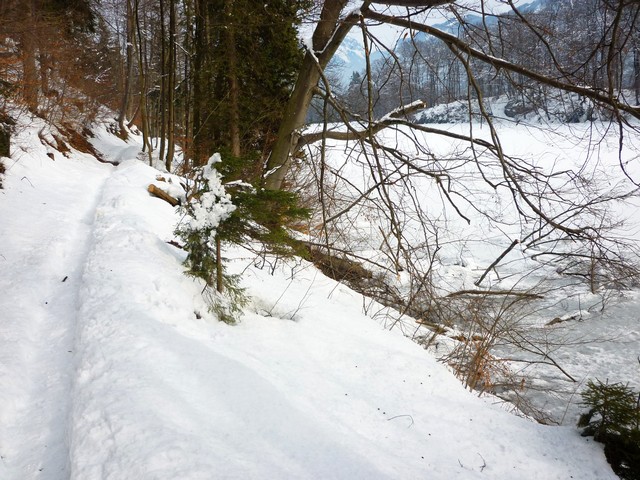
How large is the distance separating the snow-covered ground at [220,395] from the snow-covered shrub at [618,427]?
8 centimetres

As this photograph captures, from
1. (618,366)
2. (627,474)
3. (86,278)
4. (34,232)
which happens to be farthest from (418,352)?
(34,232)

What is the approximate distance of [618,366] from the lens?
19.0ft

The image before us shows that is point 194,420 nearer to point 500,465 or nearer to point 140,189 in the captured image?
point 500,465

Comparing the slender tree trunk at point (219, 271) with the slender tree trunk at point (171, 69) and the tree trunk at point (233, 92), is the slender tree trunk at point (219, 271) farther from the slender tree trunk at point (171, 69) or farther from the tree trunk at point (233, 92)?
the slender tree trunk at point (171, 69)

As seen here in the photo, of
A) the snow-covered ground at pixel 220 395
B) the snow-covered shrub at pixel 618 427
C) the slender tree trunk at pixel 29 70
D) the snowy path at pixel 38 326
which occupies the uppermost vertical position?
the slender tree trunk at pixel 29 70

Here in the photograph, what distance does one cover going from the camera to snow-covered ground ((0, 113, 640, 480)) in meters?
1.86

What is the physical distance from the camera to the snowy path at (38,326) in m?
2.15

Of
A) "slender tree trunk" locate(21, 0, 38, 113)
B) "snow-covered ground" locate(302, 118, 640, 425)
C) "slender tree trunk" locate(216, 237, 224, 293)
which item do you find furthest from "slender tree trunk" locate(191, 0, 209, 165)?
"slender tree trunk" locate(216, 237, 224, 293)

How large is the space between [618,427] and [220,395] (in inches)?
101

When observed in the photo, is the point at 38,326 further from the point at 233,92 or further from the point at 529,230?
the point at 233,92

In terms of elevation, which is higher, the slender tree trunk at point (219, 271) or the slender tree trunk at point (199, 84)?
the slender tree trunk at point (199, 84)

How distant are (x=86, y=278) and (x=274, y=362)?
8.21 ft

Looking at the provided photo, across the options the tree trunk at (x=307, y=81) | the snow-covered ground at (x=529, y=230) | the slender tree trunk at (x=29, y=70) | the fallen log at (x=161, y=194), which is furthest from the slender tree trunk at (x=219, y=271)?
the slender tree trunk at (x=29, y=70)

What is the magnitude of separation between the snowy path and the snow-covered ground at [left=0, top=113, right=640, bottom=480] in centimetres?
1
